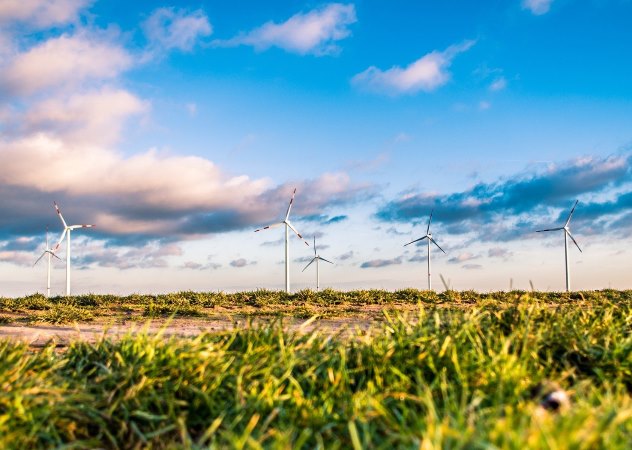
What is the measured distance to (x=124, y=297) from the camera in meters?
23.0

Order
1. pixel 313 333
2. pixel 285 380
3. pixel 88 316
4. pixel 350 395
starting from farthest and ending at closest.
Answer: pixel 88 316
pixel 313 333
pixel 285 380
pixel 350 395

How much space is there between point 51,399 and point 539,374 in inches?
184

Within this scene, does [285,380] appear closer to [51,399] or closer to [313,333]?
[313,333]

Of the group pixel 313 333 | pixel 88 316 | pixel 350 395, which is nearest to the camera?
pixel 350 395

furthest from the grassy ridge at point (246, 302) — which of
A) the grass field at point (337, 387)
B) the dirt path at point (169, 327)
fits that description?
the grass field at point (337, 387)

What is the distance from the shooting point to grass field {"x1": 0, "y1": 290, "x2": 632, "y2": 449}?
4.79 m

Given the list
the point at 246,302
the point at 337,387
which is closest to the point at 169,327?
the point at 246,302

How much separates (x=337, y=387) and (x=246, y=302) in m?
15.7

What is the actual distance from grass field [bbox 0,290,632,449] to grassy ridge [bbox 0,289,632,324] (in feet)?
33.0

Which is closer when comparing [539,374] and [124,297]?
[539,374]

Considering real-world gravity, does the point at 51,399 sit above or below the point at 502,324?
below

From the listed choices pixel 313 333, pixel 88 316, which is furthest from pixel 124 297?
pixel 313 333

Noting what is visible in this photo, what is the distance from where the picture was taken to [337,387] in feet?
20.8

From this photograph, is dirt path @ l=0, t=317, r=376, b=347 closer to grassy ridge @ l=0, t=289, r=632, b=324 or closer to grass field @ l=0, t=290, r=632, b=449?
grassy ridge @ l=0, t=289, r=632, b=324
